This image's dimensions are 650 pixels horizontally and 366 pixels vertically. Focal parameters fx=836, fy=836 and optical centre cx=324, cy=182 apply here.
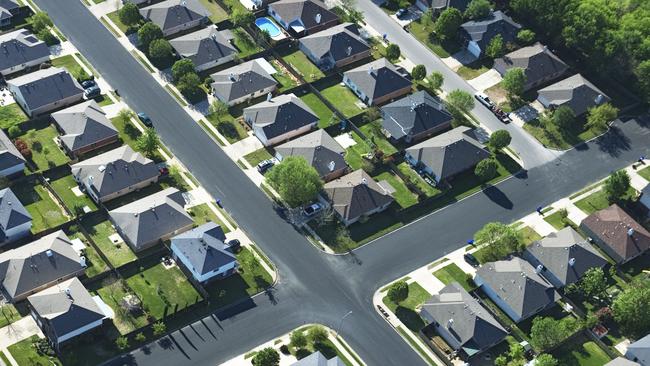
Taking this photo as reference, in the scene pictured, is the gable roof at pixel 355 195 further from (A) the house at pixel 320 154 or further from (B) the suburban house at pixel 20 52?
(B) the suburban house at pixel 20 52

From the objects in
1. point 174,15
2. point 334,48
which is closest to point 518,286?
point 334,48

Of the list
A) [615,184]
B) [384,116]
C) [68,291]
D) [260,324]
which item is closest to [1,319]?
[68,291]

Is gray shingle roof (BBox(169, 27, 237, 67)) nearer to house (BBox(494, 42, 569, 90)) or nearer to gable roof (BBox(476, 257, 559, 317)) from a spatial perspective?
house (BBox(494, 42, 569, 90))

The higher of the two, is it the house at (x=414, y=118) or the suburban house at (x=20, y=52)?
the suburban house at (x=20, y=52)

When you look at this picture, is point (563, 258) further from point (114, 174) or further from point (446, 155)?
point (114, 174)

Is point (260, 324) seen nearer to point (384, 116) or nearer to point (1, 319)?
point (1, 319)

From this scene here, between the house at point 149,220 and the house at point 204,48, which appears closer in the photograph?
→ the house at point 149,220

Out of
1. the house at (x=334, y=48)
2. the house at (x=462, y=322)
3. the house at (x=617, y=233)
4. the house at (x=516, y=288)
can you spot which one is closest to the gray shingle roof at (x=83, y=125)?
the house at (x=334, y=48)
